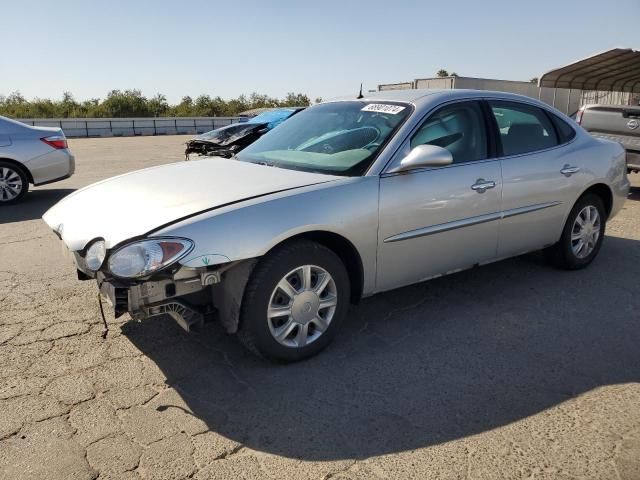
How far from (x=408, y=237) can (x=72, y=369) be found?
7.29 feet

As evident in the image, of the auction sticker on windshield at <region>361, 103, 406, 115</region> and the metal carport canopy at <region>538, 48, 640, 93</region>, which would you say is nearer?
the auction sticker on windshield at <region>361, 103, 406, 115</region>

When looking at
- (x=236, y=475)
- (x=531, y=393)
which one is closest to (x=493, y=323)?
(x=531, y=393)

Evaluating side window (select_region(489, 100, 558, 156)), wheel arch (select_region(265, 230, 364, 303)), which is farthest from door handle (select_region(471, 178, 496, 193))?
wheel arch (select_region(265, 230, 364, 303))

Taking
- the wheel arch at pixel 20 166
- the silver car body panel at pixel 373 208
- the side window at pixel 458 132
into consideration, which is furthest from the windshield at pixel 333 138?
the wheel arch at pixel 20 166

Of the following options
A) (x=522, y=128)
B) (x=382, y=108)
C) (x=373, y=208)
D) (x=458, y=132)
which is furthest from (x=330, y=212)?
(x=522, y=128)

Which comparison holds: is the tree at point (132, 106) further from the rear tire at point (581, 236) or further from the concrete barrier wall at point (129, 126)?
the rear tire at point (581, 236)

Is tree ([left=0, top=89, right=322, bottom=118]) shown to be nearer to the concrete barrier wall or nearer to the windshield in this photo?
the concrete barrier wall

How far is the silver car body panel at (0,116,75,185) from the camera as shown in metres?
8.09

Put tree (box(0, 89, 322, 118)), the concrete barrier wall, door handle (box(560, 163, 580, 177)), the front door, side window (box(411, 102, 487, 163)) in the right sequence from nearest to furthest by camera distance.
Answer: the front door < side window (box(411, 102, 487, 163)) < door handle (box(560, 163, 580, 177)) < the concrete barrier wall < tree (box(0, 89, 322, 118))

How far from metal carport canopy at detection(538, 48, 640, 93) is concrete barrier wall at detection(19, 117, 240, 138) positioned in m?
20.4

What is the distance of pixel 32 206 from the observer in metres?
8.14

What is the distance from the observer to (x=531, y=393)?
115 inches

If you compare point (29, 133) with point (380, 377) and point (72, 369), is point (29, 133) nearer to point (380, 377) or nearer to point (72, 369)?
point (72, 369)

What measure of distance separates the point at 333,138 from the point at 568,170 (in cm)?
215
